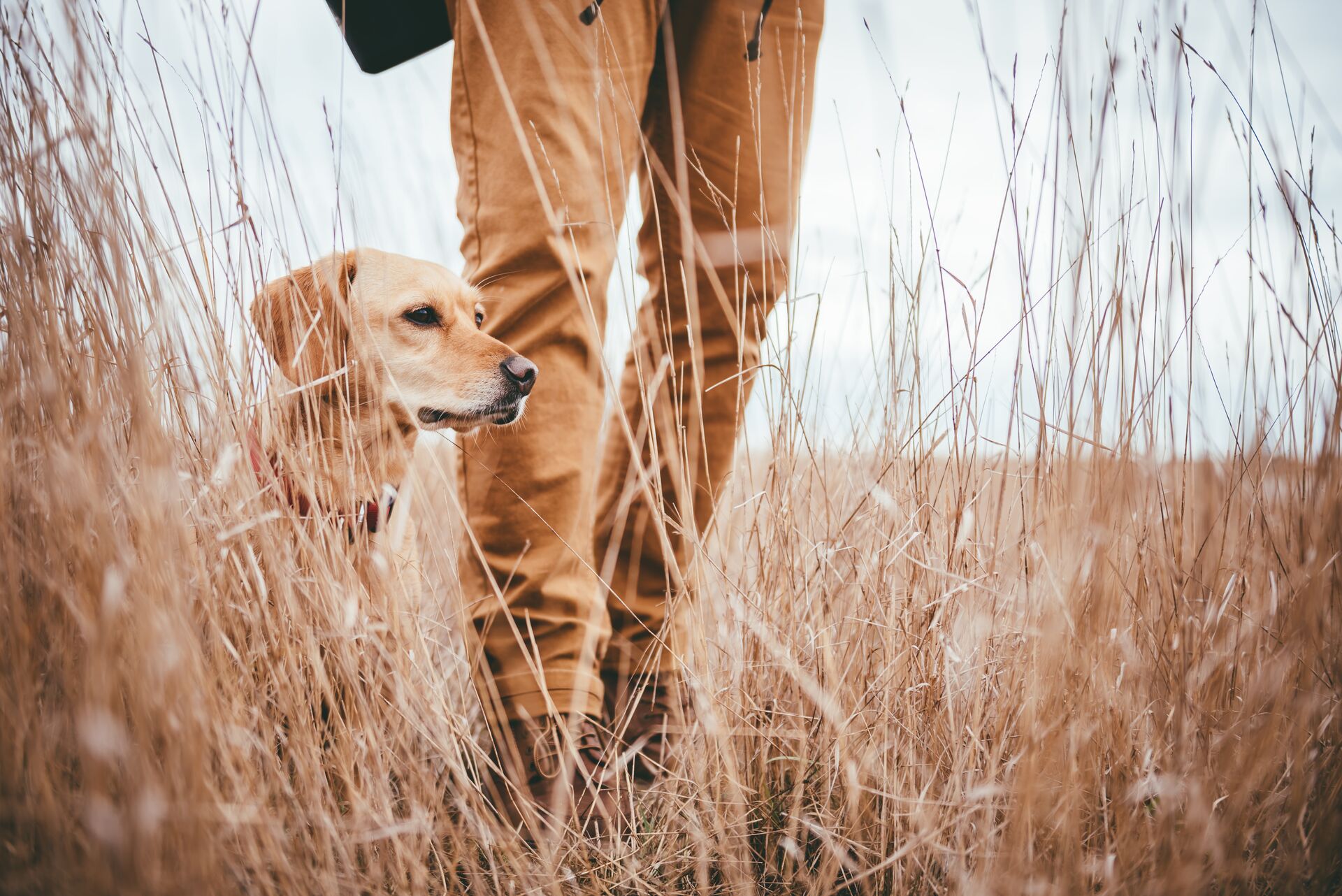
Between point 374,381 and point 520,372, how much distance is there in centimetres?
29

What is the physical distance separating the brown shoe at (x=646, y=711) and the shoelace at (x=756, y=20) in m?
0.88

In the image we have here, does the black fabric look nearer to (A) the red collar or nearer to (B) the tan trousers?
(B) the tan trousers

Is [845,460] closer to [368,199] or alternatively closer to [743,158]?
[743,158]

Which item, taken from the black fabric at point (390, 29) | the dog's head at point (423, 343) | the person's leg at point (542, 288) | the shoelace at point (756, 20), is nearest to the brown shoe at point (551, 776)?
the person's leg at point (542, 288)

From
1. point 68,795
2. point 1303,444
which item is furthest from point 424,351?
point 1303,444

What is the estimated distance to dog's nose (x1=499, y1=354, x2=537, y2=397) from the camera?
1010 millimetres

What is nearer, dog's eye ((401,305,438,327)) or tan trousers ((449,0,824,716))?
tan trousers ((449,0,824,716))

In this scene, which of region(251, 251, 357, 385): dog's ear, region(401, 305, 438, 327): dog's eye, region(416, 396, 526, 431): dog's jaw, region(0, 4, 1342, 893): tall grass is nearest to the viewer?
region(0, 4, 1342, 893): tall grass

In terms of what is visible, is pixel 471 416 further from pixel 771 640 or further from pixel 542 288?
pixel 771 640

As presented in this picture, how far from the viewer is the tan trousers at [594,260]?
90 centimetres

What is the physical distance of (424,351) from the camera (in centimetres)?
151

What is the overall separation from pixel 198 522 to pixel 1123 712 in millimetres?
1064

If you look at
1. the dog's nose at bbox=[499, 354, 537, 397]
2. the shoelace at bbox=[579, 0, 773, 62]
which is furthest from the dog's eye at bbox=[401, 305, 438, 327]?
the shoelace at bbox=[579, 0, 773, 62]

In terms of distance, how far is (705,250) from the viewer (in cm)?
101
